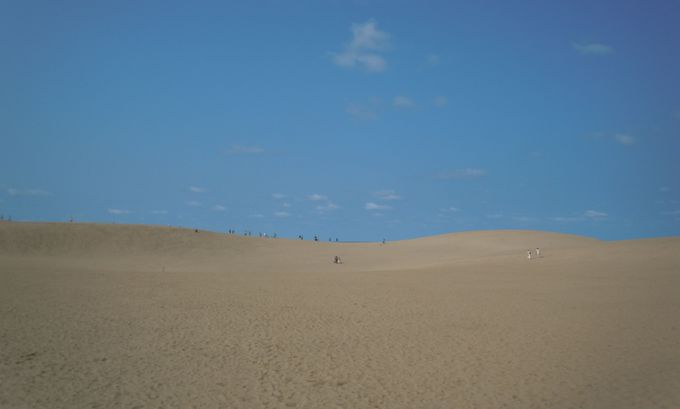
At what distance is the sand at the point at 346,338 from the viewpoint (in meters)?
10.5

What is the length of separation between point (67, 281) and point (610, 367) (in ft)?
75.6

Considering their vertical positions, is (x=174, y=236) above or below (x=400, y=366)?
above

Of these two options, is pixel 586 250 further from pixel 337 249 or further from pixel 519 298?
pixel 337 249

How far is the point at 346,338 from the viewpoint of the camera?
49.1ft

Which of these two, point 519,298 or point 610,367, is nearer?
point 610,367

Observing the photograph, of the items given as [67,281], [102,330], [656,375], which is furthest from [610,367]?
[67,281]

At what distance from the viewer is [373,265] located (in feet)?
146

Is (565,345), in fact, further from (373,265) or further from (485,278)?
(373,265)

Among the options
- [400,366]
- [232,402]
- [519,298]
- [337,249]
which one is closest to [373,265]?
[337,249]

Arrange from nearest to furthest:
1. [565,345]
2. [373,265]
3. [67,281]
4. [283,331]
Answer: [565,345]
[283,331]
[67,281]
[373,265]

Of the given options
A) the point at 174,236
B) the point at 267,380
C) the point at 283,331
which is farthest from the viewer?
the point at 174,236

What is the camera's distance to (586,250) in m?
36.8

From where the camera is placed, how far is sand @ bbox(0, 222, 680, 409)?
10.5 m

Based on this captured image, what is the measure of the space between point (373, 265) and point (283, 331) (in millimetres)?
29360
